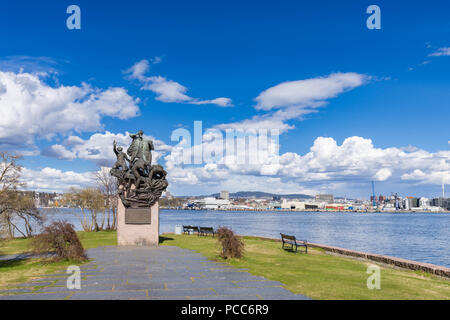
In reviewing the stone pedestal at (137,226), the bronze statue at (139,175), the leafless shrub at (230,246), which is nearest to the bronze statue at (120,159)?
the bronze statue at (139,175)

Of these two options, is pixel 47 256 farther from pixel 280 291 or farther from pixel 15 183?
pixel 15 183

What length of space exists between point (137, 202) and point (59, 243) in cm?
632

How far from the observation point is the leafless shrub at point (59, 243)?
1252cm

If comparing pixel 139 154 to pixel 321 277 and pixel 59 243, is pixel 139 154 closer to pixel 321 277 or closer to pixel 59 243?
pixel 59 243

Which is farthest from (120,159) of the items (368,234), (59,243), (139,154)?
(368,234)

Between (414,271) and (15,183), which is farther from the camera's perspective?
(15,183)

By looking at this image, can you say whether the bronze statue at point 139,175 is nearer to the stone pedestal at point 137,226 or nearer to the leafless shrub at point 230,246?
the stone pedestal at point 137,226

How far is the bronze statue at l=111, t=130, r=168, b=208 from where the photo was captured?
18.7 metres

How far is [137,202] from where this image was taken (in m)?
18.7

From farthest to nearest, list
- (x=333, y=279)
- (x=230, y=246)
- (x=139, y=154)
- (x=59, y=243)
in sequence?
1. (x=139, y=154)
2. (x=230, y=246)
3. (x=59, y=243)
4. (x=333, y=279)
